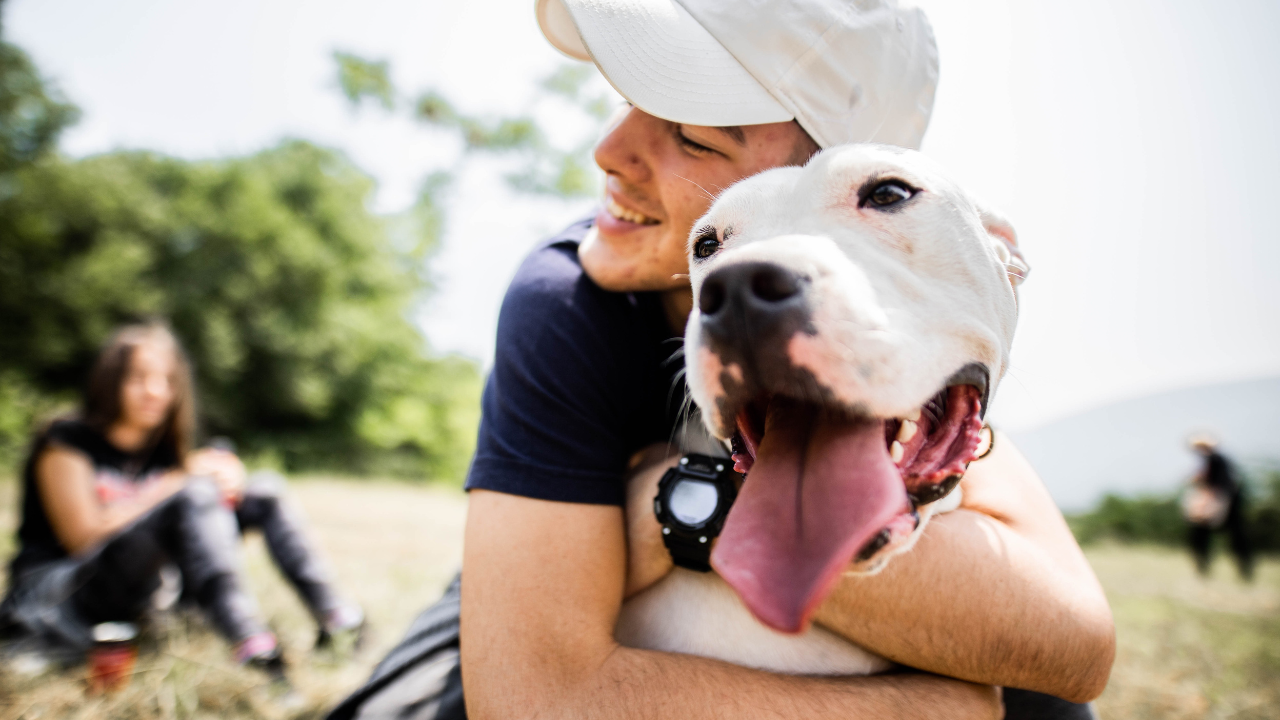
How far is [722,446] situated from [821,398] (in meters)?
0.70

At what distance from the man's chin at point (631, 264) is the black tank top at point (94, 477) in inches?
155

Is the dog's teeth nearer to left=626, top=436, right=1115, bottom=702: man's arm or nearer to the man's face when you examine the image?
left=626, top=436, right=1115, bottom=702: man's arm

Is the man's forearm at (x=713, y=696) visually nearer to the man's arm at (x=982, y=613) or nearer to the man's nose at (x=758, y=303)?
the man's arm at (x=982, y=613)

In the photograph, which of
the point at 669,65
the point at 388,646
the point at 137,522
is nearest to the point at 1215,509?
the point at 388,646

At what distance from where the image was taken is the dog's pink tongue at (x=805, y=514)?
1114 millimetres

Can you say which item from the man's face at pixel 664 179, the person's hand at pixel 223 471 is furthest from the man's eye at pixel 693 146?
the person's hand at pixel 223 471

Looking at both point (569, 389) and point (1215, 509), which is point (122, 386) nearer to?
point (569, 389)

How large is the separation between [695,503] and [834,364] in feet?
2.34

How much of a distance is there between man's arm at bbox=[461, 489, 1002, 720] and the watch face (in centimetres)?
18

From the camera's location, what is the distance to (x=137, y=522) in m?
3.55

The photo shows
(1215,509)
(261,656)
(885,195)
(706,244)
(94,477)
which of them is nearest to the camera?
(885,195)

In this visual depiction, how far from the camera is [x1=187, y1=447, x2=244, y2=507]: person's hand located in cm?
401

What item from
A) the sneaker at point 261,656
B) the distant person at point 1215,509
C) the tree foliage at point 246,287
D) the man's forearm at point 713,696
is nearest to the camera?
the man's forearm at point 713,696

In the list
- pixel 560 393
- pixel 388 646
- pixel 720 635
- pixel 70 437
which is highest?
pixel 560 393
